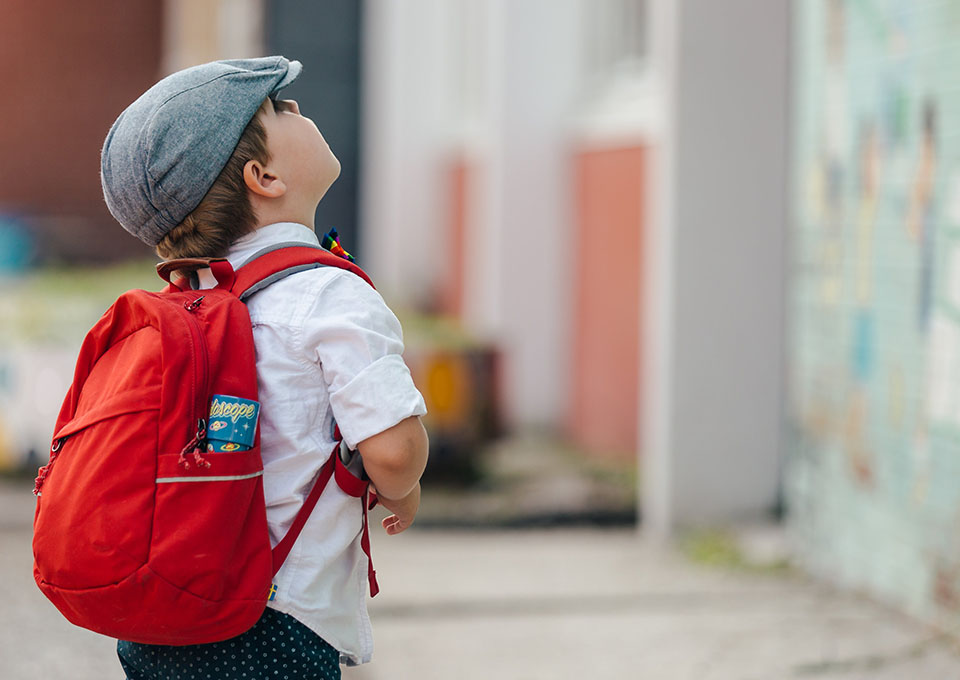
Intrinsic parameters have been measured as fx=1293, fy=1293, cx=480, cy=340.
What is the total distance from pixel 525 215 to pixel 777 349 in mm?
3289

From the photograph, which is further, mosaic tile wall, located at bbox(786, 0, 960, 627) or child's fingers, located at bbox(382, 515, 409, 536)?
mosaic tile wall, located at bbox(786, 0, 960, 627)

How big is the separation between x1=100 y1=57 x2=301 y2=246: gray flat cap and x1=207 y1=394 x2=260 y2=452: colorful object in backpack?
336mm

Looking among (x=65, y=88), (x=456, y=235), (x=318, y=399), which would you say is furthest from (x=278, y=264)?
(x=65, y=88)

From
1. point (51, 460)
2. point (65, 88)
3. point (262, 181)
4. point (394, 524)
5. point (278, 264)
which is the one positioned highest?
point (65, 88)

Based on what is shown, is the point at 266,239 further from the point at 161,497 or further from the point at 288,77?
the point at 161,497

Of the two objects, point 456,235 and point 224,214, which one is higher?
point 456,235

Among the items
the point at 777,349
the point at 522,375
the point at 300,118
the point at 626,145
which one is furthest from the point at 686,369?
the point at 300,118

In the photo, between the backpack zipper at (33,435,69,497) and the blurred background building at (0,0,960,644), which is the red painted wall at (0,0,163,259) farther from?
the backpack zipper at (33,435,69,497)

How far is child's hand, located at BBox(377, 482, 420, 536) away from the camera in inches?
80.0

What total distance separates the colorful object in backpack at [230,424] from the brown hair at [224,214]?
0.31 metres

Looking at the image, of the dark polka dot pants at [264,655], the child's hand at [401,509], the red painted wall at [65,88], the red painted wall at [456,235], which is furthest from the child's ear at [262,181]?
the red painted wall at [65,88]

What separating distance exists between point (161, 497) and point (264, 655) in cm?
32

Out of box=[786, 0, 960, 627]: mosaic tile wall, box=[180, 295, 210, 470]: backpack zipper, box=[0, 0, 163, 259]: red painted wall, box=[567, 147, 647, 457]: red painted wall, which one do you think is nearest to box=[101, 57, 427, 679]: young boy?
box=[180, 295, 210, 470]: backpack zipper

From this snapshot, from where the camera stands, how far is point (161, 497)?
1798 mm
